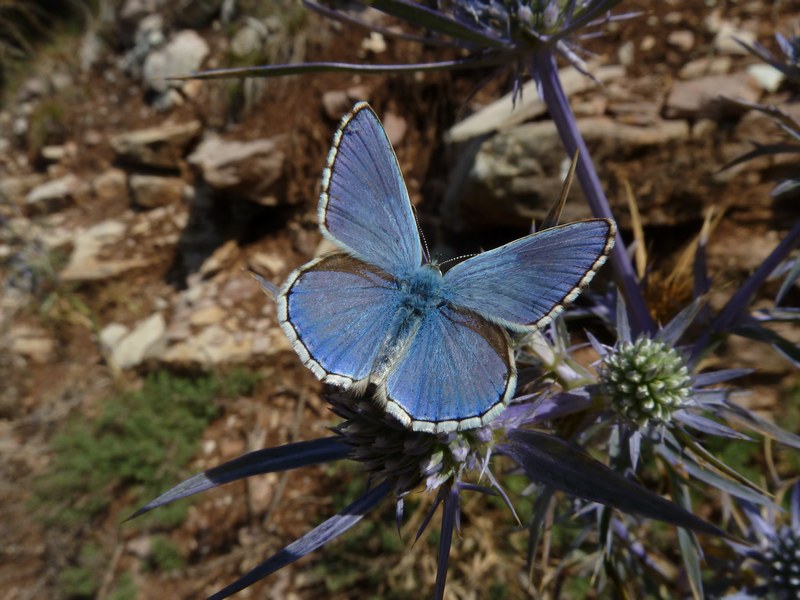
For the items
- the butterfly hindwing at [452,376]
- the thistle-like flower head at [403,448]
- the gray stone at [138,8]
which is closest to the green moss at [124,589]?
the thistle-like flower head at [403,448]

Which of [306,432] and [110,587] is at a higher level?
[306,432]

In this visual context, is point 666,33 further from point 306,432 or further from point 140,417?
point 140,417

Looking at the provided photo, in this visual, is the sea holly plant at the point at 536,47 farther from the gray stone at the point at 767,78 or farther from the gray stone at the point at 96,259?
the gray stone at the point at 96,259

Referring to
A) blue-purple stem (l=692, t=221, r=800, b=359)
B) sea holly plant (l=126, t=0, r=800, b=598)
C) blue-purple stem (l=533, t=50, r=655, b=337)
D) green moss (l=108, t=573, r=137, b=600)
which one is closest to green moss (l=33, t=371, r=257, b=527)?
green moss (l=108, t=573, r=137, b=600)

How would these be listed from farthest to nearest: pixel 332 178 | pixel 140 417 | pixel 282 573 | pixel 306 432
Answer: pixel 140 417 < pixel 306 432 < pixel 282 573 < pixel 332 178

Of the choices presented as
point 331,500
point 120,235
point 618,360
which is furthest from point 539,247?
point 120,235

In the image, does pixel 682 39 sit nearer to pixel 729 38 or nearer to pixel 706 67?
pixel 729 38
